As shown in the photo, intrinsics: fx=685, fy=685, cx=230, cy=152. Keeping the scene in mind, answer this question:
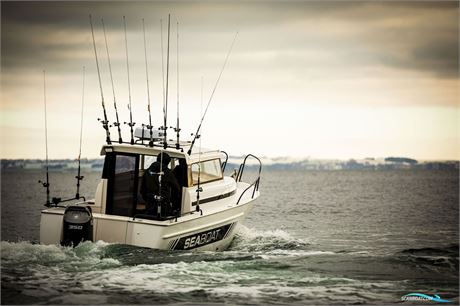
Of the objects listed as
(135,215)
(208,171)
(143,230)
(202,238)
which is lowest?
(202,238)

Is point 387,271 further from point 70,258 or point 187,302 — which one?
point 70,258

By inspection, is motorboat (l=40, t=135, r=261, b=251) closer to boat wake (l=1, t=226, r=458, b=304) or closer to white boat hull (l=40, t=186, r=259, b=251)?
white boat hull (l=40, t=186, r=259, b=251)

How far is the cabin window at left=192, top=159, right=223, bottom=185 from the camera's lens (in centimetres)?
1672

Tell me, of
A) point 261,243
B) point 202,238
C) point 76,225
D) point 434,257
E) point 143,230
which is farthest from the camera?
point 261,243

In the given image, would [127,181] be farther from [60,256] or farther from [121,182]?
[60,256]

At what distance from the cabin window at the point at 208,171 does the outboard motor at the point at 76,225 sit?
10.8 ft

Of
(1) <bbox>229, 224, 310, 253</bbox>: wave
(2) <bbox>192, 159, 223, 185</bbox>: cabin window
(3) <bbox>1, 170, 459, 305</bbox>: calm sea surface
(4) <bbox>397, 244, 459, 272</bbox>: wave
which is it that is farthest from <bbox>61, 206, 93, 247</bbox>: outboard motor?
(4) <bbox>397, 244, 459, 272</bbox>: wave

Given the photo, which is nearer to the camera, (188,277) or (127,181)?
(188,277)

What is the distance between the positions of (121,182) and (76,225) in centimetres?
148

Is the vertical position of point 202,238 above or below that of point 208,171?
below

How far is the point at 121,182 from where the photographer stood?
1465 cm

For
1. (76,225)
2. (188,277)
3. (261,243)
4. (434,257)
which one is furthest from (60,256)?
(434,257)

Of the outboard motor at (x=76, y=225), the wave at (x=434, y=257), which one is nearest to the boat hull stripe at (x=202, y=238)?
the outboard motor at (x=76, y=225)

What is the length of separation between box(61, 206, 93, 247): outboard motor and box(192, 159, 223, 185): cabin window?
10.8ft
